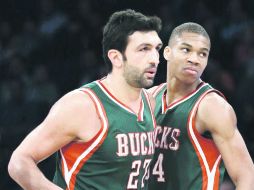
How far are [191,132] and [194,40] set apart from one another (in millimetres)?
626

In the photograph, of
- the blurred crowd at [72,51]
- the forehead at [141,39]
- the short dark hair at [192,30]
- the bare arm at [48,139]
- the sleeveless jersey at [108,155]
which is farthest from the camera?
the blurred crowd at [72,51]

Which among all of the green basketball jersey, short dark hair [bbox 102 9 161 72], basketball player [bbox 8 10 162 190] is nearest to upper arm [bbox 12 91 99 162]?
basketball player [bbox 8 10 162 190]

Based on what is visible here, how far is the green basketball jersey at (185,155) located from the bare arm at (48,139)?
0.70 metres

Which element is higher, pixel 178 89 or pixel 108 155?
pixel 178 89

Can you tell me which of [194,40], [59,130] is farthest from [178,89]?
[59,130]

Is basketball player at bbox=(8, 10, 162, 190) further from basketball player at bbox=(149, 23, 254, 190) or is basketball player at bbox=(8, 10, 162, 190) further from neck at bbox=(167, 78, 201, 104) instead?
neck at bbox=(167, 78, 201, 104)

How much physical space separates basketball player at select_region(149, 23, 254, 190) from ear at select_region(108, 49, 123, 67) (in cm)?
53

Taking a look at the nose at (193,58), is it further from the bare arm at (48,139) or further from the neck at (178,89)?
the bare arm at (48,139)

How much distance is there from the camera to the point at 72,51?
9.35m

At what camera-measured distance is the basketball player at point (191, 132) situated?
4250 millimetres

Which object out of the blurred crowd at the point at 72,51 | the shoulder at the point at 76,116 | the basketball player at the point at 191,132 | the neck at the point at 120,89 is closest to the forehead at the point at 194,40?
the basketball player at the point at 191,132

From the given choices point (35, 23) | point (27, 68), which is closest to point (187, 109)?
point (27, 68)

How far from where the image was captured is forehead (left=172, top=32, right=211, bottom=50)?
14.8 feet

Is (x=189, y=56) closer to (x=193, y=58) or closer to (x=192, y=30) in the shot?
(x=193, y=58)
